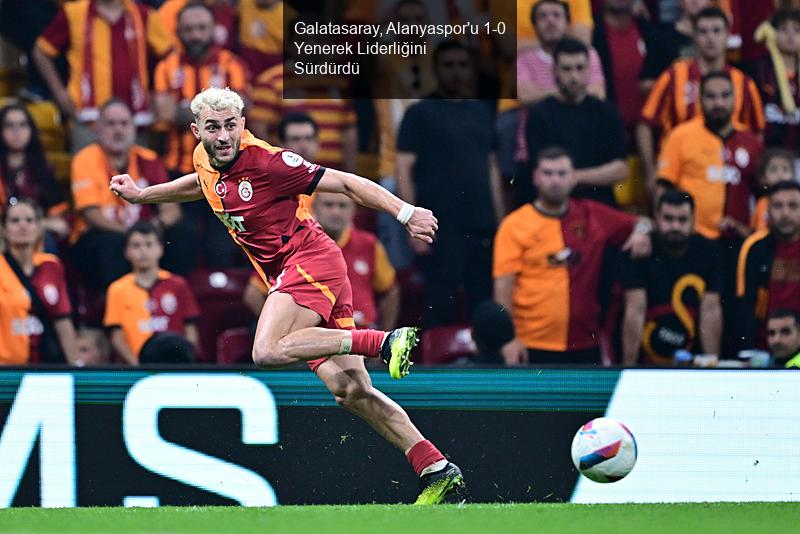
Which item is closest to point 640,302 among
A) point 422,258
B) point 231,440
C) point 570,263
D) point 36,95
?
point 570,263

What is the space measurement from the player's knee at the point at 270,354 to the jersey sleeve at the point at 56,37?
3538 millimetres

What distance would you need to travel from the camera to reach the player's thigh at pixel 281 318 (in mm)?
6094

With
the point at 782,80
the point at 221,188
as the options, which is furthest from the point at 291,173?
the point at 782,80

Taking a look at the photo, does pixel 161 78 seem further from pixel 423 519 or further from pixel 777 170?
pixel 423 519

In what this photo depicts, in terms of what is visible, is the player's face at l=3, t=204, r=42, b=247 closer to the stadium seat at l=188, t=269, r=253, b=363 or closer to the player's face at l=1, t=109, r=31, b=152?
the player's face at l=1, t=109, r=31, b=152

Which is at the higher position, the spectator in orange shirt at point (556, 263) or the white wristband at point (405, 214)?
the white wristband at point (405, 214)

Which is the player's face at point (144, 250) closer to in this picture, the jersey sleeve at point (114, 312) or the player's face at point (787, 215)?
the jersey sleeve at point (114, 312)

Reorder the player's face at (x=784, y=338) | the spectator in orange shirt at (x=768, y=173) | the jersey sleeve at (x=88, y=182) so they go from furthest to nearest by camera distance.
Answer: the spectator in orange shirt at (x=768, y=173), the jersey sleeve at (x=88, y=182), the player's face at (x=784, y=338)

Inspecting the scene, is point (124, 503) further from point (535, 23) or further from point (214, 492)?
point (535, 23)

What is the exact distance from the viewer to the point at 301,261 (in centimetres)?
627

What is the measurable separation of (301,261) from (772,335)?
11.1 feet

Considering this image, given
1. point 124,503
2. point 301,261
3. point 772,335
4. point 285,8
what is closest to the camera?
point 301,261

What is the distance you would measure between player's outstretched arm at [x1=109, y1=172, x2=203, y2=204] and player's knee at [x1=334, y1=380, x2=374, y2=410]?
121 centimetres

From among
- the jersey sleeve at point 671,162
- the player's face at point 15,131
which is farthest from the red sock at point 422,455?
the player's face at point 15,131
